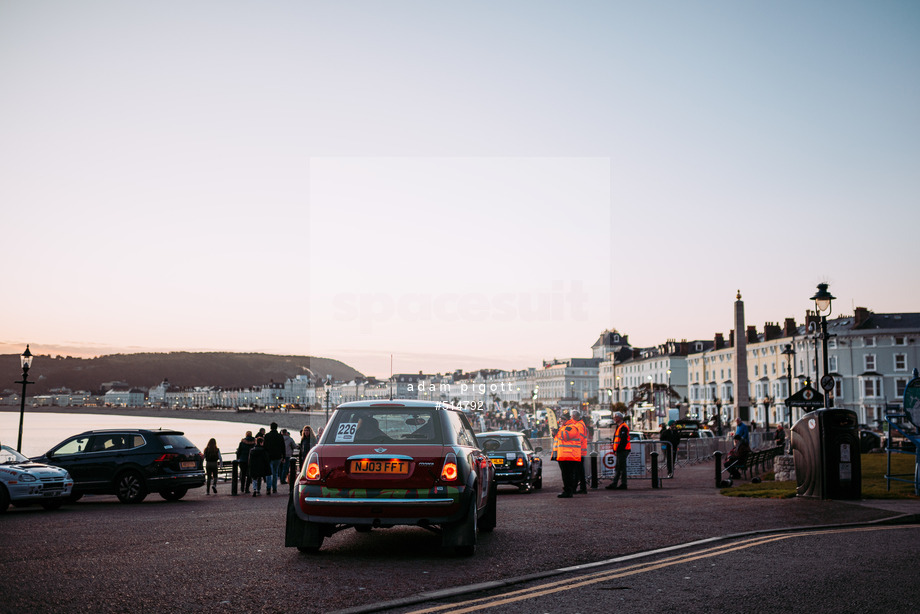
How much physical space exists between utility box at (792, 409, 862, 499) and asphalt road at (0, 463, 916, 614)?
81cm

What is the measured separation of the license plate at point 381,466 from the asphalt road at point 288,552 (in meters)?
1.00

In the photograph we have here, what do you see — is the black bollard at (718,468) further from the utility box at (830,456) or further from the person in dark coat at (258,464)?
the person in dark coat at (258,464)

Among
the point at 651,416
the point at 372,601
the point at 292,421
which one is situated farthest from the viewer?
the point at 292,421

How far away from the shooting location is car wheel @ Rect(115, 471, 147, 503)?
1927cm

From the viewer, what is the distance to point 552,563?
897 centimetres

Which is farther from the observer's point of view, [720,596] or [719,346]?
[719,346]

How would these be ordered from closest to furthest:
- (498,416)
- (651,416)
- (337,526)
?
(337,526) < (651,416) < (498,416)

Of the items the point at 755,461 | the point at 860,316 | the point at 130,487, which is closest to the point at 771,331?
the point at 860,316

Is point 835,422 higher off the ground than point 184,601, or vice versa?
point 835,422

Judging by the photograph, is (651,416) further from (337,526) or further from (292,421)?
(337,526)

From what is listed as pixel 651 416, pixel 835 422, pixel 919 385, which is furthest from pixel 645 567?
pixel 651 416

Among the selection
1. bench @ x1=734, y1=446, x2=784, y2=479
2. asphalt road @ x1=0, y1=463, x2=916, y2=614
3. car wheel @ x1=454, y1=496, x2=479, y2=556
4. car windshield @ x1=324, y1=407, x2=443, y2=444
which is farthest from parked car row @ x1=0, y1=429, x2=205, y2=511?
bench @ x1=734, y1=446, x2=784, y2=479

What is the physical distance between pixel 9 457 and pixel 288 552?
1120cm

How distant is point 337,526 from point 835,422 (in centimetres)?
1109
